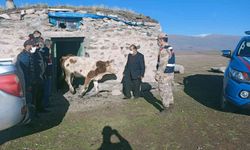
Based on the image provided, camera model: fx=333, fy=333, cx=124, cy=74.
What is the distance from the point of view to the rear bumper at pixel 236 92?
24.9ft

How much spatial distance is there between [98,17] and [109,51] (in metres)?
1.30

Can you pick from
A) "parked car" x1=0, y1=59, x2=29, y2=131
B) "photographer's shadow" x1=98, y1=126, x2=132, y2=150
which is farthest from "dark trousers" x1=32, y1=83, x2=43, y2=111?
"parked car" x1=0, y1=59, x2=29, y2=131

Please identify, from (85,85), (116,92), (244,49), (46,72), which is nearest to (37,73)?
(46,72)

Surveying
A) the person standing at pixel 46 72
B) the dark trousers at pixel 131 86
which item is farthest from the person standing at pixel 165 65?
the person standing at pixel 46 72

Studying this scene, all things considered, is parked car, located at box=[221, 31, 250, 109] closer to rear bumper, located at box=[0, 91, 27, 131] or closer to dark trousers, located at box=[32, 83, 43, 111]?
dark trousers, located at box=[32, 83, 43, 111]

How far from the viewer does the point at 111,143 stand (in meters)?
6.52

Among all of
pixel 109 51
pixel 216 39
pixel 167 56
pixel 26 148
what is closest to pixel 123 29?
pixel 109 51

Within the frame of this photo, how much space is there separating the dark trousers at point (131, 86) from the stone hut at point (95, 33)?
1.32 meters

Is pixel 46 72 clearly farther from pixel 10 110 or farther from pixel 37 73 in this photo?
pixel 10 110

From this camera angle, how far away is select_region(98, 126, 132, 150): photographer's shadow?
6.28 metres

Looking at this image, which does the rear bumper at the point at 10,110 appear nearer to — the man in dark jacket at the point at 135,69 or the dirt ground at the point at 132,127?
the dirt ground at the point at 132,127

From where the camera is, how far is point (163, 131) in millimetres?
7219

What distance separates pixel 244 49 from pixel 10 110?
648 cm

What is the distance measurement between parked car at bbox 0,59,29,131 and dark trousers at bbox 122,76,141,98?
5681 millimetres
